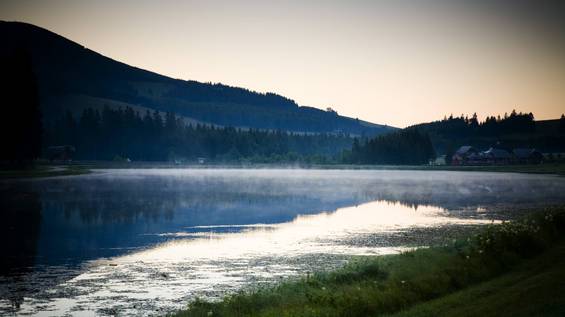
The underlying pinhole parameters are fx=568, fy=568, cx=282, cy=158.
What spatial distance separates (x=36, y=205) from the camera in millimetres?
59094

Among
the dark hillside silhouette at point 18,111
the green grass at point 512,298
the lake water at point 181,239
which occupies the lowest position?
the lake water at point 181,239

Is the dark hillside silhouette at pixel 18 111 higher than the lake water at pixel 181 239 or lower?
higher

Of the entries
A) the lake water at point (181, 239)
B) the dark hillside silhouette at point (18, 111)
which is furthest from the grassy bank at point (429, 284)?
the dark hillside silhouette at point (18, 111)

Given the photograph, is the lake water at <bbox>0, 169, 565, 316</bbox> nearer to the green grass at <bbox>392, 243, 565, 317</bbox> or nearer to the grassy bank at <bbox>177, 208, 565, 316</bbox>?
the grassy bank at <bbox>177, 208, 565, 316</bbox>

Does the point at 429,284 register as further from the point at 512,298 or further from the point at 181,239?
the point at 181,239

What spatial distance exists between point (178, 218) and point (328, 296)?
34.0 meters

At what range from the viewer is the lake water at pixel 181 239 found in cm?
2347

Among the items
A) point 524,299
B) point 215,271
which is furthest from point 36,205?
point 524,299

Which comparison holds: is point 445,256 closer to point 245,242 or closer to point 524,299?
point 524,299

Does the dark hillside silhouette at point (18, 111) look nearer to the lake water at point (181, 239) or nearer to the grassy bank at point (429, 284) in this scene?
the lake water at point (181, 239)

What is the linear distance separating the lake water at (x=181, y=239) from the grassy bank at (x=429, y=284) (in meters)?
3.24

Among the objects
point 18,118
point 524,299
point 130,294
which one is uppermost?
point 18,118

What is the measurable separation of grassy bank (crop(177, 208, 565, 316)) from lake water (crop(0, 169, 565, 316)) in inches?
127

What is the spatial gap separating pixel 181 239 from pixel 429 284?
69.9 ft
